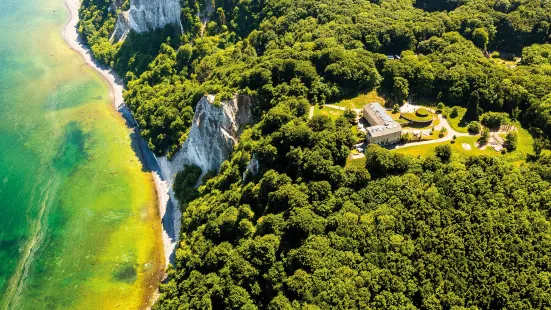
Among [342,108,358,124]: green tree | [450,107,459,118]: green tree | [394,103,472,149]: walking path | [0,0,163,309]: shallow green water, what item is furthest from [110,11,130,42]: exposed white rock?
[450,107,459,118]: green tree

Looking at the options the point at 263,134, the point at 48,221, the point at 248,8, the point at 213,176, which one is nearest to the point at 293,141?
the point at 263,134

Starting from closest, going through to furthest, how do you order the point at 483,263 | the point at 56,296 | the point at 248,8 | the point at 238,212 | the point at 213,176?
the point at 483,263 < the point at 238,212 < the point at 56,296 < the point at 213,176 < the point at 248,8

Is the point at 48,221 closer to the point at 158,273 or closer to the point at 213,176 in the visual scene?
the point at 158,273

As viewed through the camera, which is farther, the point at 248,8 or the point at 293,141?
the point at 248,8

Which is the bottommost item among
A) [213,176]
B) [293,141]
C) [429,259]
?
[213,176]

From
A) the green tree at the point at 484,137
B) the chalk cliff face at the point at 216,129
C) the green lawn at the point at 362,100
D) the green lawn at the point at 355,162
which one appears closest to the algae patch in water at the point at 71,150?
the chalk cliff face at the point at 216,129

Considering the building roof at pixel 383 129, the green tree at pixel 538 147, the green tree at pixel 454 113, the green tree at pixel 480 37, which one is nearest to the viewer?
the green tree at pixel 538 147

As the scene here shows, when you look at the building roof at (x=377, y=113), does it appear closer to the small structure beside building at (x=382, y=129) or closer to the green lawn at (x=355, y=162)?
the small structure beside building at (x=382, y=129)
